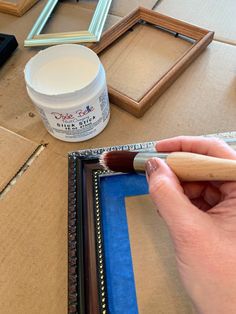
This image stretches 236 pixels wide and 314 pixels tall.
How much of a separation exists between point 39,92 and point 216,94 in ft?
1.12

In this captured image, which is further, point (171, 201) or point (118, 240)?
point (118, 240)

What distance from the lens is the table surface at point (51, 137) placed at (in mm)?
414

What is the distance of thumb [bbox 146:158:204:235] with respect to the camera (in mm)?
310

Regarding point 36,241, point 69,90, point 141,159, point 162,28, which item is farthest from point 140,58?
point 36,241

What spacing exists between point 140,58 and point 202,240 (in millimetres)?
461

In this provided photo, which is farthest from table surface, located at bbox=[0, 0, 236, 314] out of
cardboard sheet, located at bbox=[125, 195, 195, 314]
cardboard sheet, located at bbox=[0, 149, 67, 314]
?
cardboard sheet, located at bbox=[125, 195, 195, 314]

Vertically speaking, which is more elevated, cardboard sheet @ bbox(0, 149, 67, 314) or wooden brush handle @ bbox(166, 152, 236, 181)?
wooden brush handle @ bbox(166, 152, 236, 181)

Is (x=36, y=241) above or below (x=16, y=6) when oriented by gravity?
below

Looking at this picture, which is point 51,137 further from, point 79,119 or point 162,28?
point 162,28

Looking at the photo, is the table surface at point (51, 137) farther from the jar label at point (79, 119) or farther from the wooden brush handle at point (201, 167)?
the wooden brush handle at point (201, 167)

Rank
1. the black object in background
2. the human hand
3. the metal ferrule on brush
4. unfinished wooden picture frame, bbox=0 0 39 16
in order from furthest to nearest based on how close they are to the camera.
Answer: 1. unfinished wooden picture frame, bbox=0 0 39 16
2. the black object in background
3. the metal ferrule on brush
4. the human hand

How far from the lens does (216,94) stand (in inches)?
23.0

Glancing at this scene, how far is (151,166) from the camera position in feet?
1.21

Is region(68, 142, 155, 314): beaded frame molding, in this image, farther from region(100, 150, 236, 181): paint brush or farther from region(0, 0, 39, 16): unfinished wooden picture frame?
region(0, 0, 39, 16): unfinished wooden picture frame
